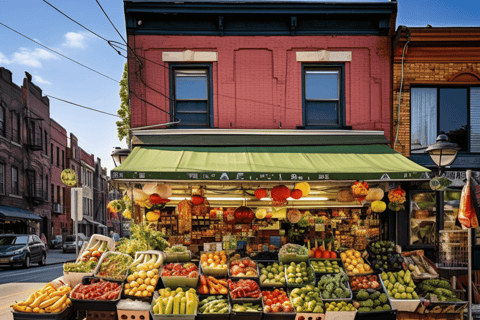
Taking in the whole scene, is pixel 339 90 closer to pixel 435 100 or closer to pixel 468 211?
pixel 435 100

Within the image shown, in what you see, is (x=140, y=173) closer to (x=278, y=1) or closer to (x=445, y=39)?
(x=278, y=1)

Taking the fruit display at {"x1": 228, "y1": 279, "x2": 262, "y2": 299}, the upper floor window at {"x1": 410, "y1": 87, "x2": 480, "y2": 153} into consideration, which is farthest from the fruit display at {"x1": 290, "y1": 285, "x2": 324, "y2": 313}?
the upper floor window at {"x1": 410, "y1": 87, "x2": 480, "y2": 153}

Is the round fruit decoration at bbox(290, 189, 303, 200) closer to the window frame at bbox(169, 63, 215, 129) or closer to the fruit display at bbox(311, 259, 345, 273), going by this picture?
the fruit display at bbox(311, 259, 345, 273)

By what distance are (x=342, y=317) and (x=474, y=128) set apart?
809 cm

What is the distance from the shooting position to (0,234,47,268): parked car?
19.6m

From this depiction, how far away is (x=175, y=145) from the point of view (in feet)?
36.5

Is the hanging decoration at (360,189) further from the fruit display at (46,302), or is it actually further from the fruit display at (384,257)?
the fruit display at (46,302)

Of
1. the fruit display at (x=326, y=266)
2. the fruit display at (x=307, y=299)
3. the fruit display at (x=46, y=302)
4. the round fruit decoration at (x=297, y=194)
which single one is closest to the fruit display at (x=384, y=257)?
the fruit display at (x=326, y=266)

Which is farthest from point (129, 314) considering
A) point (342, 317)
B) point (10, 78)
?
point (10, 78)

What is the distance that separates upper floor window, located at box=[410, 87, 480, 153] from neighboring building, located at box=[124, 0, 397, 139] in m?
1.02

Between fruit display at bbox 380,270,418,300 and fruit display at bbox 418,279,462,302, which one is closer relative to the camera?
fruit display at bbox 380,270,418,300

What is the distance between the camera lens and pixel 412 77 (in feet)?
39.6

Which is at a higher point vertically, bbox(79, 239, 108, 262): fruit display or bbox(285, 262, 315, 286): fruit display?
bbox(79, 239, 108, 262): fruit display

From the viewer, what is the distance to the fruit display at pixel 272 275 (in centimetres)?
830
